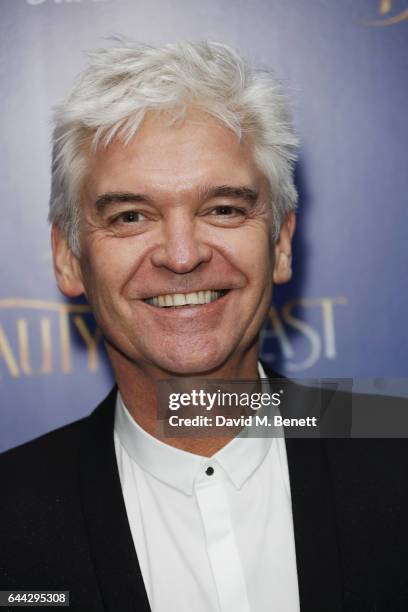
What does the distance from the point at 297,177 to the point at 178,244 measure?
2.57 ft

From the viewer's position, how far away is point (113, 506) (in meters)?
1.77

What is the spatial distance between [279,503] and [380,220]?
977mm

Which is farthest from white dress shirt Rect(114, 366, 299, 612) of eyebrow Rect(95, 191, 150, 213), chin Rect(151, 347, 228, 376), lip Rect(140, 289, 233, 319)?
eyebrow Rect(95, 191, 150, 213)

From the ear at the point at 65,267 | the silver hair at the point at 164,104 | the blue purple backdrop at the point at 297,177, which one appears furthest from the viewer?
the blue purple backdrop at the point at 297,177

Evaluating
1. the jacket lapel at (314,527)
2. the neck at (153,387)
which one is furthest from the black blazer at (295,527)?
the neck at (153,387)

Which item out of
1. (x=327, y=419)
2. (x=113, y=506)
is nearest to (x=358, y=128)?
(x=327, y=419)

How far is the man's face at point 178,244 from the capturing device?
1.74m

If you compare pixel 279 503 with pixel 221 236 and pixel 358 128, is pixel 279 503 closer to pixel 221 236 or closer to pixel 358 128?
pixel 221 236

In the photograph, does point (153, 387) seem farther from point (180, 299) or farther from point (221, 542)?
point (221, 542)

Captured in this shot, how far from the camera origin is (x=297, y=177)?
7.79 ft

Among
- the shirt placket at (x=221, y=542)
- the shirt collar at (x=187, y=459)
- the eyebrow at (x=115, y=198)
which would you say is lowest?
the shirt placket at (x=221, y=542)

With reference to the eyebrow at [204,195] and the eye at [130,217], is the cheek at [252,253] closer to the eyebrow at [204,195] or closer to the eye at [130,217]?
the eyebrow at [204,195]

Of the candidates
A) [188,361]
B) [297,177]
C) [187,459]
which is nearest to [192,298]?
[188,361]

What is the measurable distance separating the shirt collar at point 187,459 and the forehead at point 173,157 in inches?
23.1
